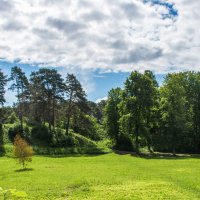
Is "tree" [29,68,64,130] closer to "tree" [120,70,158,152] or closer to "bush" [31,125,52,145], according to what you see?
"bush" [31,125,52,145]

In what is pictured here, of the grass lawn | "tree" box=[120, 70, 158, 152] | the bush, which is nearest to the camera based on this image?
the grass lawn

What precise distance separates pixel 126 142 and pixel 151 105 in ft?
49.9

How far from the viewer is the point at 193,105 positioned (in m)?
86.1

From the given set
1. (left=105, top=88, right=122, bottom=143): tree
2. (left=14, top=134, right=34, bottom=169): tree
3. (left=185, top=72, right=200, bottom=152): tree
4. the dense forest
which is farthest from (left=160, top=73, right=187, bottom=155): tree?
(left=14, top=134, right=34, bottom=169): tree

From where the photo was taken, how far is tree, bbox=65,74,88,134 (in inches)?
3408

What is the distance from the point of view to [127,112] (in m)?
77.9

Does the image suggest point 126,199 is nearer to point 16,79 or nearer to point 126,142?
point 126,142

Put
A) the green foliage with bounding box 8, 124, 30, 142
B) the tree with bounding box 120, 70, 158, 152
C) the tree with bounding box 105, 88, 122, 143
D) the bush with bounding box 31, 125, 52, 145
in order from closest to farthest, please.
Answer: the tree with bounding box 120, 70, 158, 152 → the green foliage with bounding box 8, 124, 30, 142 → the bush with bounding box 31, 125, 52, 145 → the tree with bounding box 105, 88, 122, 143

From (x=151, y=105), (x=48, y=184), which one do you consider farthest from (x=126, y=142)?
(x=48, y=184)

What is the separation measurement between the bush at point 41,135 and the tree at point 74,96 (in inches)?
225

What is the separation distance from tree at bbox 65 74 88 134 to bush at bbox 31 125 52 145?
5712 mm

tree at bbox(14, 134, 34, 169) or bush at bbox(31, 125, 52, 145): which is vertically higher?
bush at bbox(31, 125, 52, 145)

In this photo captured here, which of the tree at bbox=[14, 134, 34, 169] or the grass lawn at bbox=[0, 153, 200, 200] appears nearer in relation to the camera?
the grass lawn at bbox=[0, 153, 200, 200]

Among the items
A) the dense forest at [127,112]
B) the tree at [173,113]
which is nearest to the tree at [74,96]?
the dense forest at [127,112]
